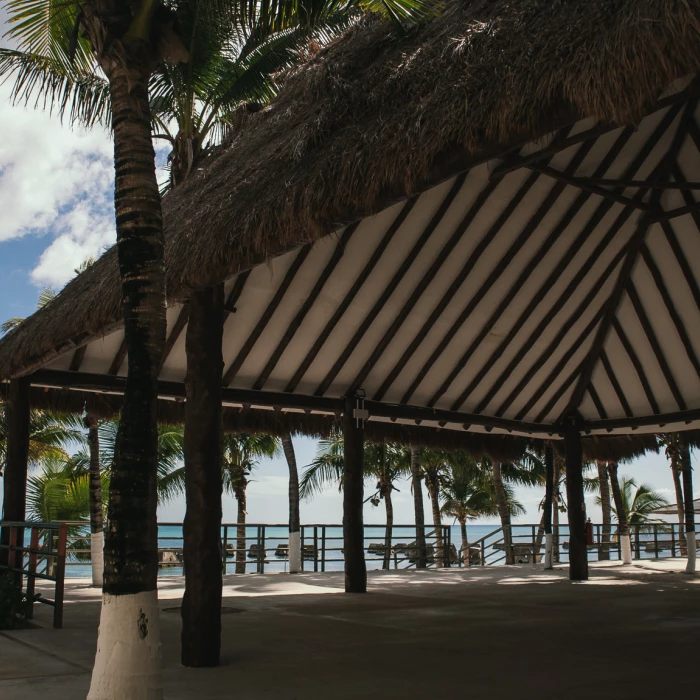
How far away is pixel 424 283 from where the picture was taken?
323 inches

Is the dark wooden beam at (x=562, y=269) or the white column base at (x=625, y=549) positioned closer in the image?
the dark wooden beam at (x=562, y=269)

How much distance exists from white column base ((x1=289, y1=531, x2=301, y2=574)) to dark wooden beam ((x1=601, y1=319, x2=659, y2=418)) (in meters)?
5.96

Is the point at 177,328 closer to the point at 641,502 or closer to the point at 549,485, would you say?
the point at 549,485

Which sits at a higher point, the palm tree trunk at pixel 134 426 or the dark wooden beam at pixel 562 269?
the dark wooden beam at pixel 562 269

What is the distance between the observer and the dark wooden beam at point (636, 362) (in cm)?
1005

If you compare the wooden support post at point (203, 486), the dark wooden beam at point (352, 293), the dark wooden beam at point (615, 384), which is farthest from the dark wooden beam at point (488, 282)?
the wooden support post at point (203, 486)

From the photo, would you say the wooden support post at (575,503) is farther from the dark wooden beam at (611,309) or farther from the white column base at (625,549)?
the white column base at (625,549)

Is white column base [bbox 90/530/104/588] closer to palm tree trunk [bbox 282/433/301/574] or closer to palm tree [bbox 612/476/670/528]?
palm tree trunk [bbox 282/433/301/574]

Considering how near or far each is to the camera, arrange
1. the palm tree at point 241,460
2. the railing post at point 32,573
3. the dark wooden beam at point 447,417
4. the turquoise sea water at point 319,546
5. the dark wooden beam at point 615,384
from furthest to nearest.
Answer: the palm tree at point 241,460, the turquoise sea water at point 319,546, the dark wooden beam at point 615,384, the dark wooden beam at point 447,417, the railing post at point 32,573

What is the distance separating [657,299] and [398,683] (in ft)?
21.4

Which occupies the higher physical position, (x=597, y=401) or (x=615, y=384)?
(x=615, y=384)

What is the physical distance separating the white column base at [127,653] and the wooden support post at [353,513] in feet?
18.3

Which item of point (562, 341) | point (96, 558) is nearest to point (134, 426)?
point (562, 341)

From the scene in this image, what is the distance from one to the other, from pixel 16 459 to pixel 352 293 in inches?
149
